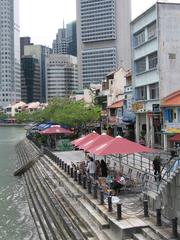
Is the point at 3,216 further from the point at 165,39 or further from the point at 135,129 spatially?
the point at 135,129

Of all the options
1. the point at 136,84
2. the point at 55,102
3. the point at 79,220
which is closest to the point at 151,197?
the point at 79,220

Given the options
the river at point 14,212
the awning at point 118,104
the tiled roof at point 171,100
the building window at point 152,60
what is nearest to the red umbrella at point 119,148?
the river at point 14,212

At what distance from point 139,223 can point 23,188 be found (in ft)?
71.3

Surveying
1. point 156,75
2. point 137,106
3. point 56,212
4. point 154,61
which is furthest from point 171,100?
point 56,212

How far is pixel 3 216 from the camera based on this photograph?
2677 cm

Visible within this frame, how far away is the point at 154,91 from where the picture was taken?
154 ft

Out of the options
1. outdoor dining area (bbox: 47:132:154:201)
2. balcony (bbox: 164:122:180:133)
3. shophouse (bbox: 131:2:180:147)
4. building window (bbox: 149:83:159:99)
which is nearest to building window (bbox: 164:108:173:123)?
balcony (bbox: 164:122:180:133)

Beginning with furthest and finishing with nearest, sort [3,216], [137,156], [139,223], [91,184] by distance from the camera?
[137,156] < [3,216] < [91,184] < [139,223]

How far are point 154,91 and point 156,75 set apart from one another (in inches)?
79.0

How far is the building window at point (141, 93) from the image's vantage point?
49.5m

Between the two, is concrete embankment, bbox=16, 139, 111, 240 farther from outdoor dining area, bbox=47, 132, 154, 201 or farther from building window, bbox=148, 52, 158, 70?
building window, bbox=148, 52, 158, 70

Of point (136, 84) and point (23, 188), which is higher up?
point (136, 84)

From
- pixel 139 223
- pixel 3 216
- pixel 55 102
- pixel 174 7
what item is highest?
pixel 174 7

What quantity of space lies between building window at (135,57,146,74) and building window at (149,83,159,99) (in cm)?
263
